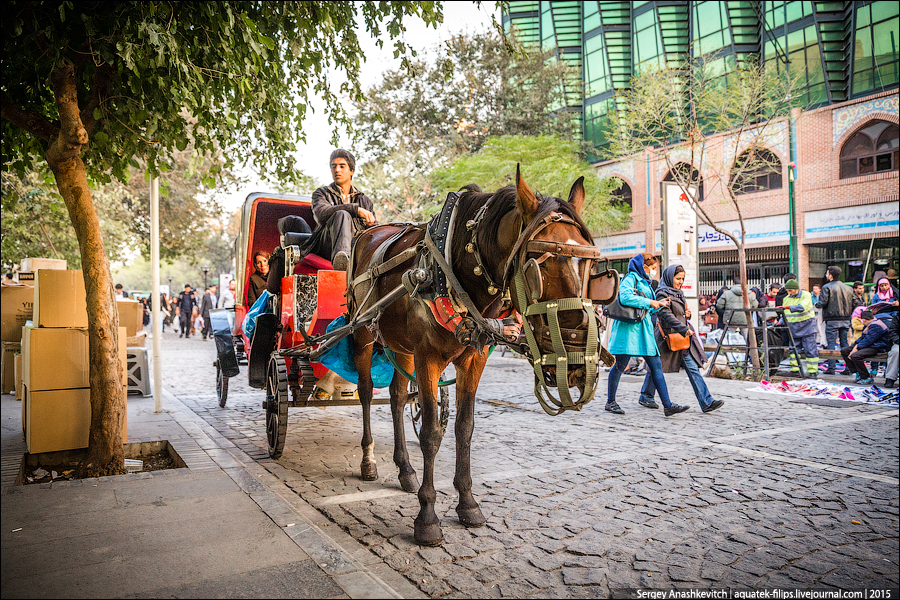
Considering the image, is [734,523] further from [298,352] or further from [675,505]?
[298,352]

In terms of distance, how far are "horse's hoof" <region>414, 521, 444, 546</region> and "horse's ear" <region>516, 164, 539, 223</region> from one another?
72.3 inches

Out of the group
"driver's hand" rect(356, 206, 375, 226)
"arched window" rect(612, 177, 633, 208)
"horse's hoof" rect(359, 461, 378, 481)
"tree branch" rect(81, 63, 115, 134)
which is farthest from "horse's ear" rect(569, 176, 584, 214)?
"arched window" rect(612, 177, 633, 208)

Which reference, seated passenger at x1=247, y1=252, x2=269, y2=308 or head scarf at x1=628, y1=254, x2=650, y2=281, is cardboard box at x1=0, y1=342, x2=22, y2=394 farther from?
head scarf at x1=628, y1=254, x2=650, y2=281

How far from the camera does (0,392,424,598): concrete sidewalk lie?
109 inches

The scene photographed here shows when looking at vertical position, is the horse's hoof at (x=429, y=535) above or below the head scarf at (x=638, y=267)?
below

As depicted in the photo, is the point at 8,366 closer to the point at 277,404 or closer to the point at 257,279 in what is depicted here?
the point at 257,279

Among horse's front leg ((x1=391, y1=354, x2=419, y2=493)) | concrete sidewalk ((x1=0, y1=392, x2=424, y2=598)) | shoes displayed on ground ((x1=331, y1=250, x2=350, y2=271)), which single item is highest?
shoes displayed on ground ((x1=331, y1=250, x2=350, y2=271))

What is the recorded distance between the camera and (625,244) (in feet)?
91.9

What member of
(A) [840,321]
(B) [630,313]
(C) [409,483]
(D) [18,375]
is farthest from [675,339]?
(D) [18,375]

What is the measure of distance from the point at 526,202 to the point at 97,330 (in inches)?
155

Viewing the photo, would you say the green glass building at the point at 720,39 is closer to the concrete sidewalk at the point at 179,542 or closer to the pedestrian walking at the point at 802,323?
the pedestrian walking at the point at 802,323

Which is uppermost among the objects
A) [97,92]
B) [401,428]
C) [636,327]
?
[97,92]

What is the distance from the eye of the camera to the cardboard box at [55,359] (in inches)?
198

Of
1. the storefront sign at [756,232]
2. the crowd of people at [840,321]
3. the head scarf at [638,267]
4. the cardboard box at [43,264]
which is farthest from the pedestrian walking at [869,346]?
the cardboard box at [43,264]
